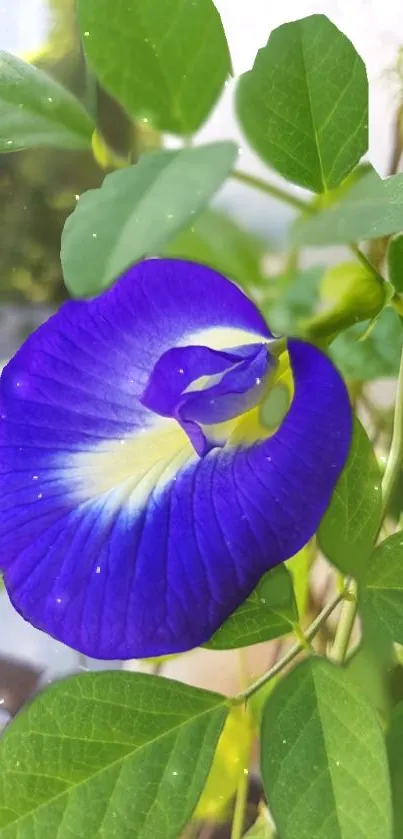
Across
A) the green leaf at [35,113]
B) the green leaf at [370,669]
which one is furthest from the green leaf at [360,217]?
the green leaf at [370,669]

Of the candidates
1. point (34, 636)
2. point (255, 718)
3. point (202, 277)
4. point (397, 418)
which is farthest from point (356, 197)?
point (34, 636)

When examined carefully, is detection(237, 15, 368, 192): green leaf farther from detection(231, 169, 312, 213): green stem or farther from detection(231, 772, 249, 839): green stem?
detection(231, 772, 249, 839): green stem

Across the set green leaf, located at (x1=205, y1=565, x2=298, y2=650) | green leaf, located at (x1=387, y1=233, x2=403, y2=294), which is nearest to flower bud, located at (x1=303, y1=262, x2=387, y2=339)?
green leaf, located at (x1=387, y1=233, x2=403, y2=294)

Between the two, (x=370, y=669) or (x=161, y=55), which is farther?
(x=370, y=669)

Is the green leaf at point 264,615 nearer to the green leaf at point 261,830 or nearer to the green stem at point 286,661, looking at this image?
the green stem at point 286,661

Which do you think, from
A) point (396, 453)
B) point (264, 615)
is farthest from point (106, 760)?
point (396, 453)

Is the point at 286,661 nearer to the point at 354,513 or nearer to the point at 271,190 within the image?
the point at 354,513
